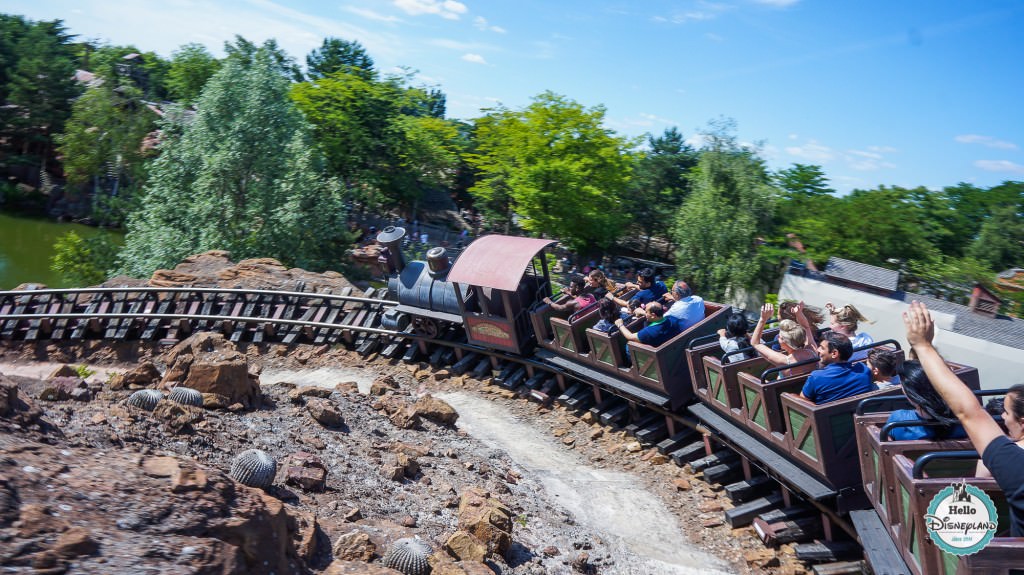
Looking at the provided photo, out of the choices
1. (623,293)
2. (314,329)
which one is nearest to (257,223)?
(314,329)

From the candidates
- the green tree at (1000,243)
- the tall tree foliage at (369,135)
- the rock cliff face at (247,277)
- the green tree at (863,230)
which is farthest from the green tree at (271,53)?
the green tree at (1000,243)

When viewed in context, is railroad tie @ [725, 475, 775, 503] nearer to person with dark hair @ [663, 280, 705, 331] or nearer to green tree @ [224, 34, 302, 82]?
person with dark hair @ [663, 280, 705, 331]

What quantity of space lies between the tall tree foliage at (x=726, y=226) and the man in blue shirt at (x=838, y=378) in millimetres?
26363

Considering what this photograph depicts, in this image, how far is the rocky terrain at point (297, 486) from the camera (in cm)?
430

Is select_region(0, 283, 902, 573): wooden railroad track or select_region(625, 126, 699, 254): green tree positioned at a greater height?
select_region(625, 126, 699, 254): green tree

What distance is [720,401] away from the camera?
8.88 metres

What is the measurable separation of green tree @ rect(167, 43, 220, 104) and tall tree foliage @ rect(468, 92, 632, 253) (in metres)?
26.1

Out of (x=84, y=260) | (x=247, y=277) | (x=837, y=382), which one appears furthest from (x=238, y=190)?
(x=837, y=382)

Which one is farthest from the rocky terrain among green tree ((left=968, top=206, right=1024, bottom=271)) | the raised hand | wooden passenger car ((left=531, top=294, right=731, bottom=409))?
green tree ((left=968, top=206, right=1024, bottom=271))

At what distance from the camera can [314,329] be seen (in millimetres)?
17094

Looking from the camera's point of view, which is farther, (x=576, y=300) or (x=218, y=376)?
(x=576, y=300)

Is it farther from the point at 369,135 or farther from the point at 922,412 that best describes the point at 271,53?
the point at 922,412

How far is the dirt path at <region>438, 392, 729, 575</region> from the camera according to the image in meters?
7.50

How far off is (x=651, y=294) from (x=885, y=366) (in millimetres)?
5063
